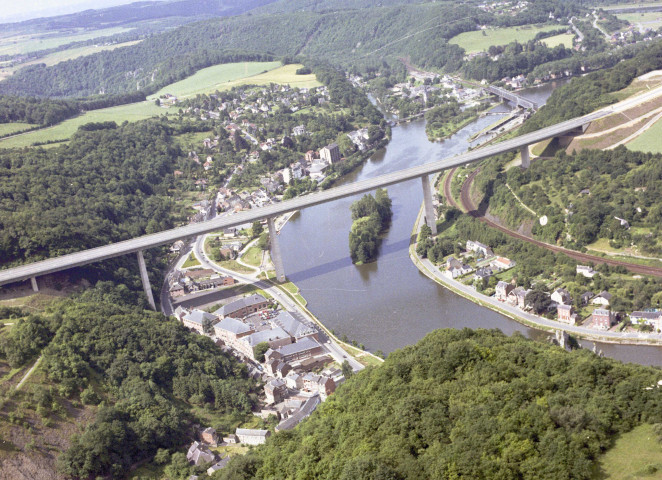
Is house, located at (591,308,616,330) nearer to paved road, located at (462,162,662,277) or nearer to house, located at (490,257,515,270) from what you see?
paved road, located at (462,162,662,277)

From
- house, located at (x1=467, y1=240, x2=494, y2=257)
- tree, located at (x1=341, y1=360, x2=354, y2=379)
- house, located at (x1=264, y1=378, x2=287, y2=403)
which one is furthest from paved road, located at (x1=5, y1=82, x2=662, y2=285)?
tree, located at (x1=341, y1=360, x2=354, y2=379)

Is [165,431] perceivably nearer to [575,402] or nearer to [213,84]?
[575,402]

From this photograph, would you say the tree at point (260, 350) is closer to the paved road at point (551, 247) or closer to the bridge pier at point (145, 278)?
the bridge pier at point (145, 278)

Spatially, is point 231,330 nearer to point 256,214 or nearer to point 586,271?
point 256,214

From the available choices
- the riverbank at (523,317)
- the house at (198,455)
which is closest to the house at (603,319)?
the riverbank at (523,317)

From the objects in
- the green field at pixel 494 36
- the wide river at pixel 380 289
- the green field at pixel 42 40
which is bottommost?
the wide river at pixel 380 289
